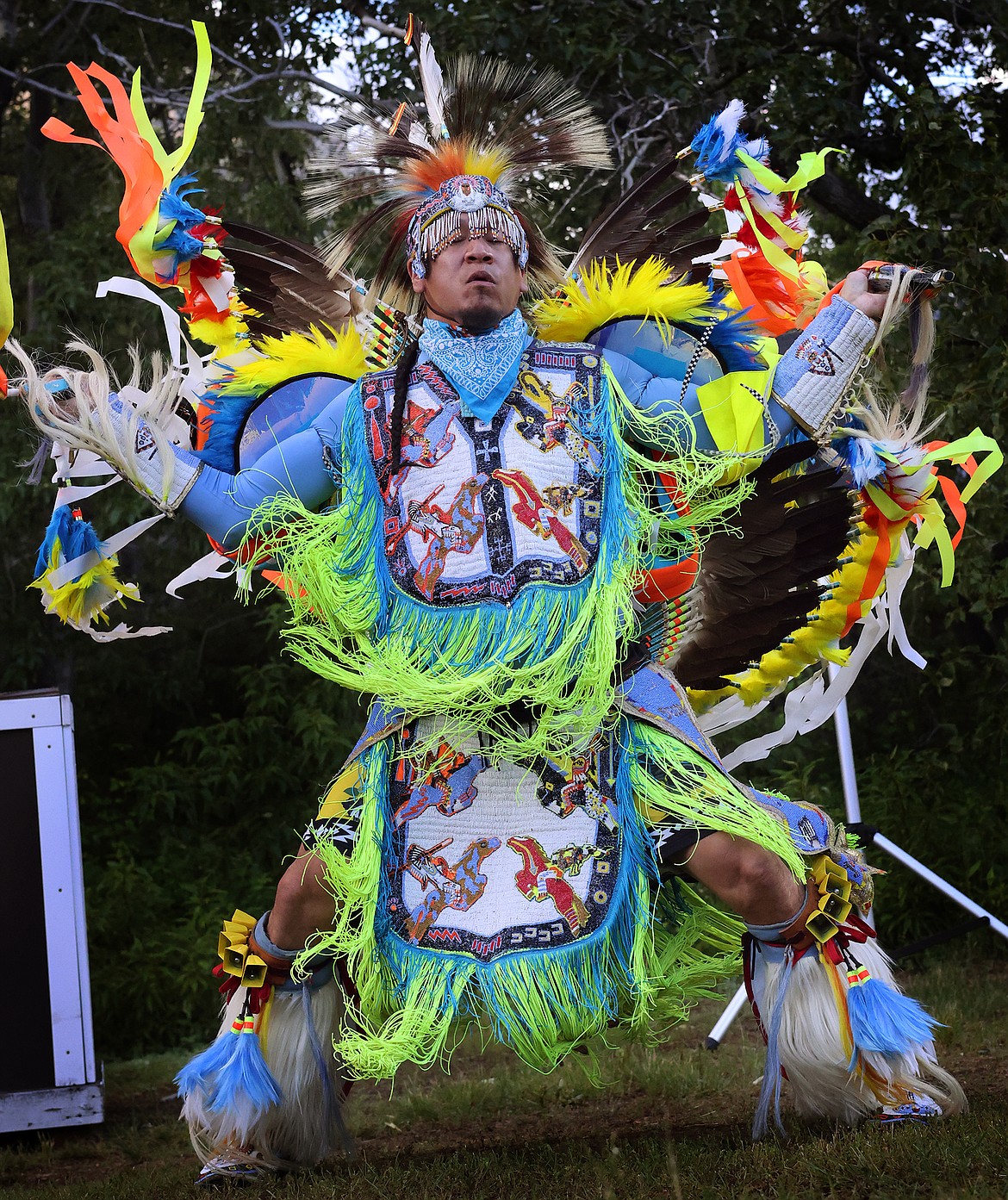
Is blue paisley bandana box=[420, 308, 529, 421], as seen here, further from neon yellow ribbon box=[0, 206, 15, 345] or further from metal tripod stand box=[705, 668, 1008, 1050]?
metal tripod stand box=[705, 668, 1008, 1050]

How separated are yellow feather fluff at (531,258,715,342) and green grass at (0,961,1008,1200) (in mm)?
1649

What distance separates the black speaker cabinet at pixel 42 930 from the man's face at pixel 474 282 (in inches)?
77.0

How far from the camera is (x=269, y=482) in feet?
10.1

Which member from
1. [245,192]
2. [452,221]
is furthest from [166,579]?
[452,221]

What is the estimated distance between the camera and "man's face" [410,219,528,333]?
300cm

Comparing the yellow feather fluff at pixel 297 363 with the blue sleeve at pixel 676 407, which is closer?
the blue sleeve at pixel 676 407

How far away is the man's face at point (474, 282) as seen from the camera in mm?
2996

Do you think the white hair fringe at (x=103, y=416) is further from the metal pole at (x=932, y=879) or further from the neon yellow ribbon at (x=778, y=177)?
the metal pole at (x=932, y=879)

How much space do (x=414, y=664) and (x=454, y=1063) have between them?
2.30m

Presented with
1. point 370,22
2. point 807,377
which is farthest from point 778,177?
point 370,22

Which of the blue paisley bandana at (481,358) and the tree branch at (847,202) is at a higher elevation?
the tree branch at (847,202)

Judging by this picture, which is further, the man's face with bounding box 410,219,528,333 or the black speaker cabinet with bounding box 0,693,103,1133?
the black speaker cabinet with bounding box 0,693,103,1133

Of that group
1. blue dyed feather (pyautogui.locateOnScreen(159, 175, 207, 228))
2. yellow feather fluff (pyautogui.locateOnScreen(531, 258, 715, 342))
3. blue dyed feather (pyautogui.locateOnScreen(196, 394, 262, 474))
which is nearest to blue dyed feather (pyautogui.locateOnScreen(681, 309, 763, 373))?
yellow feather fluff (pyautogui.locateOnScreen(531, 258, 715, 342))

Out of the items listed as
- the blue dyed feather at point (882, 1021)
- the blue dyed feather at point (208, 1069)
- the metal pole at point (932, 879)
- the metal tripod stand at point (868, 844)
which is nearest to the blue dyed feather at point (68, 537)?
the blue dyed feather at point (208, 1069)
